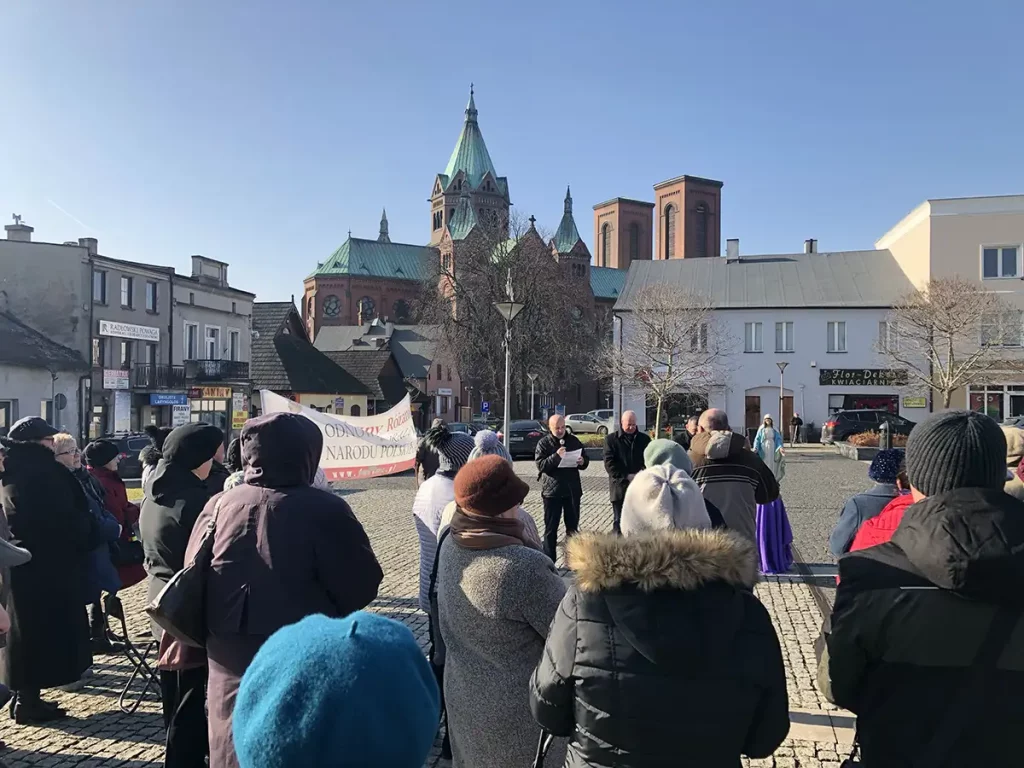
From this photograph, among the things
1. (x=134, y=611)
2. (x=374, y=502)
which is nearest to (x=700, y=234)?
(x=374, y=502)

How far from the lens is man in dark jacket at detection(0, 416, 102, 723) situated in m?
5.19

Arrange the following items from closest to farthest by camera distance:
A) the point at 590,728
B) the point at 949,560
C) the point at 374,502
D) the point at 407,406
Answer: the point at 949,560
the point at 590,728
the point at 407,406
the point at 374,502

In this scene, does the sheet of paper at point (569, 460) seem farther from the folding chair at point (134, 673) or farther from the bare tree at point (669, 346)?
the bare tree at point (669, 346)

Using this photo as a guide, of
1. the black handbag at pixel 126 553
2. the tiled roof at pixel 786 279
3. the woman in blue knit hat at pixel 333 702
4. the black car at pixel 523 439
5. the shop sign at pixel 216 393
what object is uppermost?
the tiled roof at pixel 786 279

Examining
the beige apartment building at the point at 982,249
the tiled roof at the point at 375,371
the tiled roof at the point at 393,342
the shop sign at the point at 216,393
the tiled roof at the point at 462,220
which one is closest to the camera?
the beige apartment building at the point at 982,249

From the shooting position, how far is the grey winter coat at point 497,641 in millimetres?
3043

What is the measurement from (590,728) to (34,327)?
143 feet

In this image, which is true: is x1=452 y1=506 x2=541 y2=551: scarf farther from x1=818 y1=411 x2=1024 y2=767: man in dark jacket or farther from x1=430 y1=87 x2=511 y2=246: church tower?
x1=430 y1=87 x2=511 y2=246: church tower

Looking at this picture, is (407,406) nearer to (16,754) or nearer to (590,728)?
(16,754)

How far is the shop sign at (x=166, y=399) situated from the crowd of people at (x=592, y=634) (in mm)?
42063

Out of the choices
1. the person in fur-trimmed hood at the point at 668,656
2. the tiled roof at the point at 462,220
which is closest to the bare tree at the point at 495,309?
the tiled roof at the point at 462,220

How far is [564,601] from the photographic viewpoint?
2.57 metres

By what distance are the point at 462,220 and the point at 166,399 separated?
5416 centimetres

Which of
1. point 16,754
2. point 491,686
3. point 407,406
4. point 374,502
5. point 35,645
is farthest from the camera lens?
point 374,502
